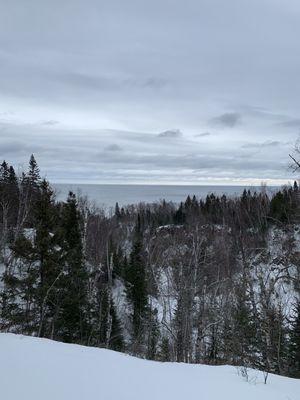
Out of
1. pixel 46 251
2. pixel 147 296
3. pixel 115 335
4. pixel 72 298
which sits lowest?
pixel 115 335

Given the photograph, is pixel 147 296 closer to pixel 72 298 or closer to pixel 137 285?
pixel 137 285

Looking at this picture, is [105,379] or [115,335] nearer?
[105,379]

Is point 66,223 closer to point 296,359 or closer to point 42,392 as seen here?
point 296,359

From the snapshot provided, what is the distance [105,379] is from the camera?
7.42 m

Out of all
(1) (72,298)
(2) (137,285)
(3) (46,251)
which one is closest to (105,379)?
(3) (46,251)

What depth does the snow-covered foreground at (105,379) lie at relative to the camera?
6473mm

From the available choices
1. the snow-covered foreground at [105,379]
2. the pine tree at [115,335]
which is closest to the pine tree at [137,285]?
the pine tree at [115,335]

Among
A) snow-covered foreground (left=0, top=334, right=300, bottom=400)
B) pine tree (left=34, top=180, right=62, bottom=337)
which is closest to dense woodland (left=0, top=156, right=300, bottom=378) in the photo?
pine tree (left=34, top=180, right=62, bottom=337)

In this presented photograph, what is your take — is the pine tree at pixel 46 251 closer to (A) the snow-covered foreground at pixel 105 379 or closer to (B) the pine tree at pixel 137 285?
(B) the pine tree at pixel 137 285

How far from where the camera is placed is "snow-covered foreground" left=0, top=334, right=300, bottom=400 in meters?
6.47

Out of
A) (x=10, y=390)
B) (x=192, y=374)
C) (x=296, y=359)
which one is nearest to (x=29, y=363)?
(x=10, y=390)

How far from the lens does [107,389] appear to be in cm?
684

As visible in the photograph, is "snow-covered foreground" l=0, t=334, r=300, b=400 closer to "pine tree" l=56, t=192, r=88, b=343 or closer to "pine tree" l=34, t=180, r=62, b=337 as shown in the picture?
"pine tree" l=34, t=180, r=62, b=337

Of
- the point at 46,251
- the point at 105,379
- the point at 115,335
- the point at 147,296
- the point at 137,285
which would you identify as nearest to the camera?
the point at 105,379
